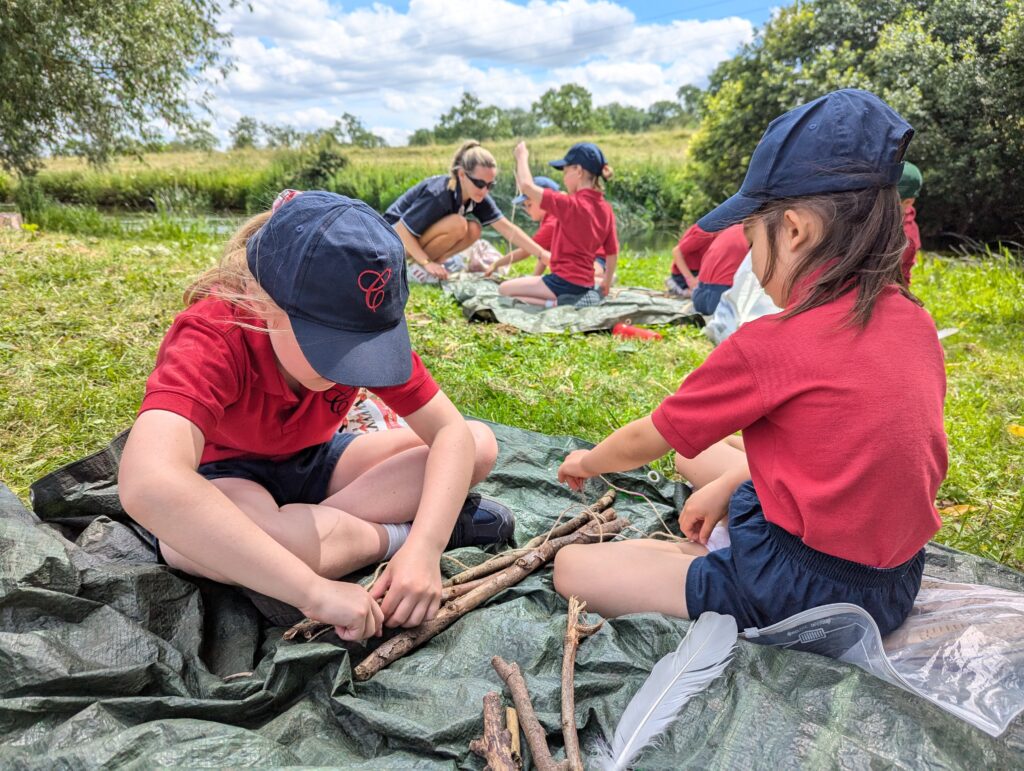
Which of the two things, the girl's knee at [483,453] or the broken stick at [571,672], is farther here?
the girl's knee at [483,453]

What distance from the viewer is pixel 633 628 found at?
172 cm

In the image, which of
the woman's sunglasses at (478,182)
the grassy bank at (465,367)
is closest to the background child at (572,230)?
the woman's sunglasses at (478,182)

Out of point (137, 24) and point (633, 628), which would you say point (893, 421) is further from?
point (137, 24)

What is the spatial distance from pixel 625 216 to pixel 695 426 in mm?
17288

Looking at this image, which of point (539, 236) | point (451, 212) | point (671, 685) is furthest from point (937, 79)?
point (671, 685)

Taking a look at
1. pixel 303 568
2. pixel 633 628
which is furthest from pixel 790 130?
pixel 303 568

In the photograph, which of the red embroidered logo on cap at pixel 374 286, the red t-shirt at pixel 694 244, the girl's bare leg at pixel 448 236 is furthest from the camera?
the girl's bare leg at pixel 448 236

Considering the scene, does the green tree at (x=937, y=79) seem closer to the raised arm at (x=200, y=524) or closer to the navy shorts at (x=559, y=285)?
the navy shorts at (x=559, y=285)

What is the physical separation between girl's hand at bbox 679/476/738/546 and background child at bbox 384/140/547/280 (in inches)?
188

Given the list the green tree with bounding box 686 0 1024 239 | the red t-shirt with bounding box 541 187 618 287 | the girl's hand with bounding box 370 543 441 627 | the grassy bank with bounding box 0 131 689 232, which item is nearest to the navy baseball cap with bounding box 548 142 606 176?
the red t-shirt with bounding box 541 187 618 287

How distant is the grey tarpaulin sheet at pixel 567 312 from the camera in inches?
208

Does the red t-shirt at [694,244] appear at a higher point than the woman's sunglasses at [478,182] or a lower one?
lower

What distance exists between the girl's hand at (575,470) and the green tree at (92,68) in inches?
361

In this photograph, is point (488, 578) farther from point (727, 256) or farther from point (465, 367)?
point (727, 256)
